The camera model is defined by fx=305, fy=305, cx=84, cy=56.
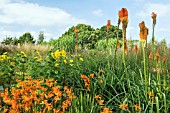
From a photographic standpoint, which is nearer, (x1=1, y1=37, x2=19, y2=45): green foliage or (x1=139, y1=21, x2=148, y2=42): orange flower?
(x1=139, y1=21, x2=148, y2=42): orange flower

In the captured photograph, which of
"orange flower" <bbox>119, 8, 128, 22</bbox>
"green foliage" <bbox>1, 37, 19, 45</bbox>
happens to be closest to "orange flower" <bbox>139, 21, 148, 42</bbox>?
"orange flower" <bbox>119, 8, 128, 22</bbox>

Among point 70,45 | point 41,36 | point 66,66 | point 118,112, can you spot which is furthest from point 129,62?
point 41,36

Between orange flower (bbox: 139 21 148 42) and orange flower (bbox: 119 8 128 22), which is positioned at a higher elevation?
orange flower (bbox: 119 8 128 22)

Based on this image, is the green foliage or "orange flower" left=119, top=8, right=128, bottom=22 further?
the green foliage

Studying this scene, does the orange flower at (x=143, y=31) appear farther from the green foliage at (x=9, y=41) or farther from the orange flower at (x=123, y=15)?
the green foliage at (x=9, y=41)

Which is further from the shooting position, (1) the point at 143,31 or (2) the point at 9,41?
(2) the point at 9,41

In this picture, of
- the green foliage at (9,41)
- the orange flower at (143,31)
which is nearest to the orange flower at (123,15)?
the orange flower at (143,31)

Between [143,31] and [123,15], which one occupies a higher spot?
[123,15]

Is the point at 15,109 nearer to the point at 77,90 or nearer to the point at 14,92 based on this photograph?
the point at 14,92

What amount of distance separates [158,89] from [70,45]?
16199 millimetres

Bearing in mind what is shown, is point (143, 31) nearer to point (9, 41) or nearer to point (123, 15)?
point (123, 15)

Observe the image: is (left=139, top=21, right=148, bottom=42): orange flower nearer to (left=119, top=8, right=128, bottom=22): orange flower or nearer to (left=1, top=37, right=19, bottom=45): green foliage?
(left=119, top=8, right=128, bottom=22): orange flower

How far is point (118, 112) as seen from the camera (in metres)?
4.08

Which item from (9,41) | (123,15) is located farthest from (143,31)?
(9,41)
